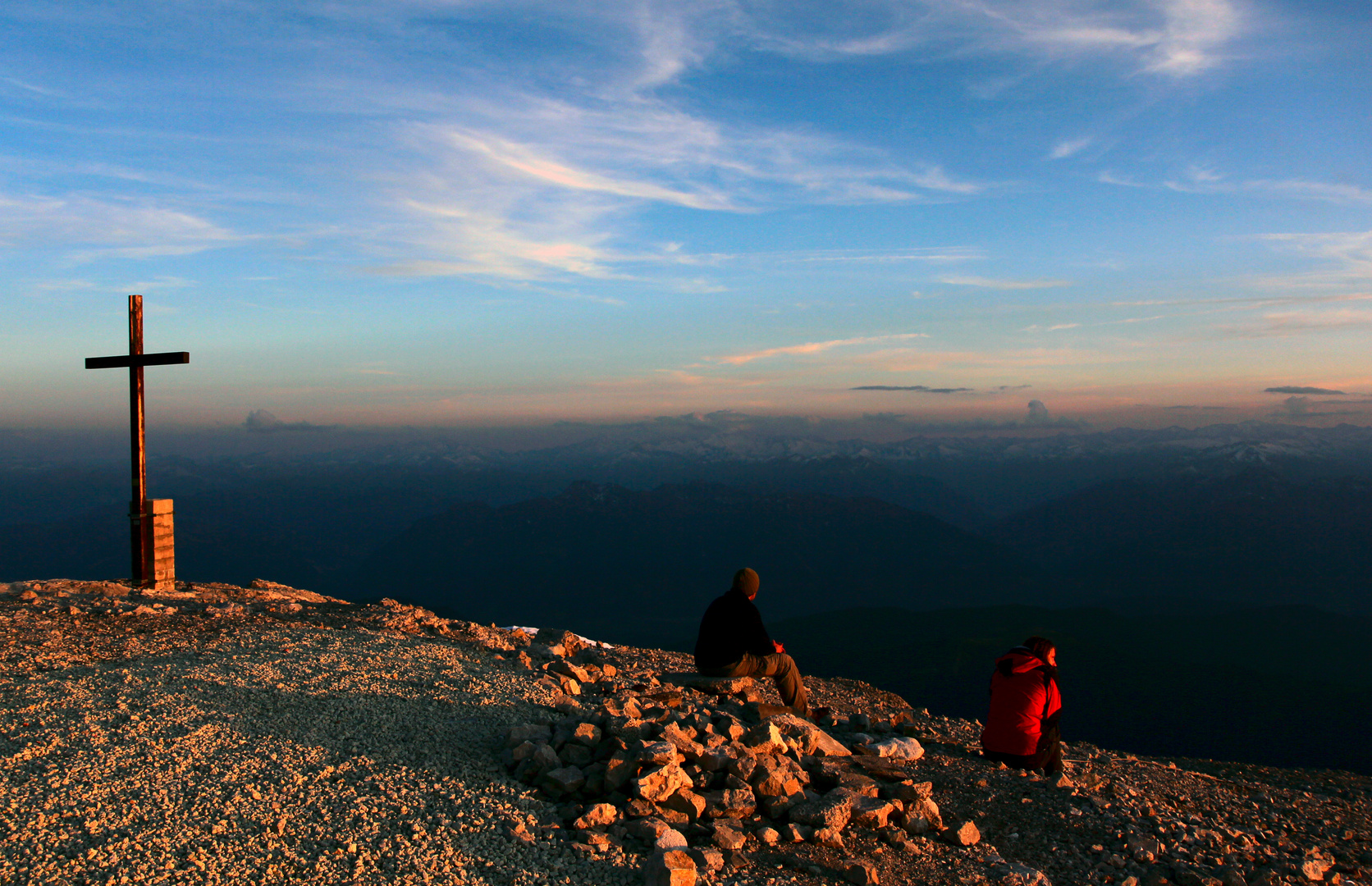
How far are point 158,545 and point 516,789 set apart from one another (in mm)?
14146

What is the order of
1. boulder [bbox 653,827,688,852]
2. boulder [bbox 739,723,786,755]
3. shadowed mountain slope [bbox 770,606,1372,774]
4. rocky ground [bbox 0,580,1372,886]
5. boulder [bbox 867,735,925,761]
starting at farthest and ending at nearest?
shadowed mountain slope [bbox 770,606,1372,774]
boulder [bbox 867,735,925,761]
boulder [bbox 739,723,786,755]
boulder [bbox 653,827,688,852]
rocky ground [bbox 0,580,1372,886]

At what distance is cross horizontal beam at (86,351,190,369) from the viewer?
17.4m

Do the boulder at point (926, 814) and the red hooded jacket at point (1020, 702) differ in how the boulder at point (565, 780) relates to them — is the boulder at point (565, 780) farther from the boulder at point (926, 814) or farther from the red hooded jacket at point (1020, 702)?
the red hooded jacket at point (1020, 702)

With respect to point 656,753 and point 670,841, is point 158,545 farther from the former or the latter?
point 670,841

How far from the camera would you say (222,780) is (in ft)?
22.9

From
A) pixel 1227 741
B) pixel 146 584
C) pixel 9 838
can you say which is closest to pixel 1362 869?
pixel 9 838

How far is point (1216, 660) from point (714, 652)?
196 meters

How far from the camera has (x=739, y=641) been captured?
35.4ft

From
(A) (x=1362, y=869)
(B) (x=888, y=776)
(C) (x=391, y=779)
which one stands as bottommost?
(A) (x=1362, y=869)

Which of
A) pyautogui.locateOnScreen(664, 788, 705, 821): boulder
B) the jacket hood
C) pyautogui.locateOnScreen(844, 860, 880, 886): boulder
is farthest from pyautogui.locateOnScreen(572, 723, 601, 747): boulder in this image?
the jacket hood

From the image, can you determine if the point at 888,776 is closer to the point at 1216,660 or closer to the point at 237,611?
the point at 237,611

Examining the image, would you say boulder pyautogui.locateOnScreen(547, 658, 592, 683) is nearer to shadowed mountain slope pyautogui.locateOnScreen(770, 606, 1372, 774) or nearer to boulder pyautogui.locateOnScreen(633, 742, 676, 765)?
boulder pyautogui.locateOnScreen(633, 742, 676, 765)

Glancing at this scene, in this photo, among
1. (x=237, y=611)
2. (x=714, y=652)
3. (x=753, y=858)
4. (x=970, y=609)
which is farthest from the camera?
(x=970, y=609)

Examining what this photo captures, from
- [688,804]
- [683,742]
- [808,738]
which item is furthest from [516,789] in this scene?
[808,738]
